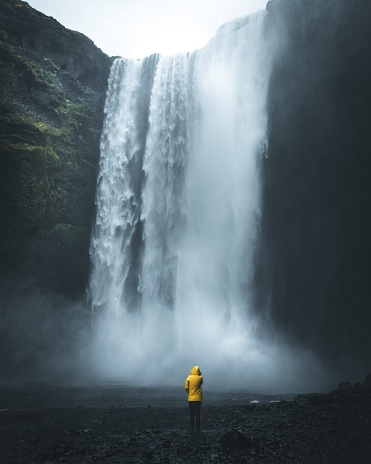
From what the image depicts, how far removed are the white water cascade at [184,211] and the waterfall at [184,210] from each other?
7 centimetres

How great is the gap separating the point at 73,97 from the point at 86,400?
24653 mm

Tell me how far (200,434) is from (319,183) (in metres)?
18.2

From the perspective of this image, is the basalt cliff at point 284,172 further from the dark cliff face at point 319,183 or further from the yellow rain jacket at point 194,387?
the yellow rain jacket at point 194,387

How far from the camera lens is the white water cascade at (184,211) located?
25500 millimetres

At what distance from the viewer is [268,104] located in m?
26.5

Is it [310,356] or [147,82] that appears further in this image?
[147,82]

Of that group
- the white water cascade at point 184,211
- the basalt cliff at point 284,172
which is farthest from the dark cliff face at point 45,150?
the white water cascade at point 184,211

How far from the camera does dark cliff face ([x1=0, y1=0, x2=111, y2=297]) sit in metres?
25.9

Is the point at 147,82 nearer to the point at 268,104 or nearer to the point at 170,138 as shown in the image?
the point at 170,138

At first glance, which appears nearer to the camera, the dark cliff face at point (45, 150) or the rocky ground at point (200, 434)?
the rocky ground at point (200, 434)

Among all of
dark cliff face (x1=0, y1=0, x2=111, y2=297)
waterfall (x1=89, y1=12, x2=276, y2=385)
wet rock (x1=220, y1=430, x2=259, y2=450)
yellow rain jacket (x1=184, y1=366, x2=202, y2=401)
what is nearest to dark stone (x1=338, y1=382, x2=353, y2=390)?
waterfall (x1=89, y1=12, x2=276, y2=385)

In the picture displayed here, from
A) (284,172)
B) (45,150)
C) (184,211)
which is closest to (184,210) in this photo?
(184,211)

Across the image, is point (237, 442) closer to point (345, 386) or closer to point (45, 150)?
point (345, 386)

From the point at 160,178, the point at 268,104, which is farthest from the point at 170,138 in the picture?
the point at 268,104
